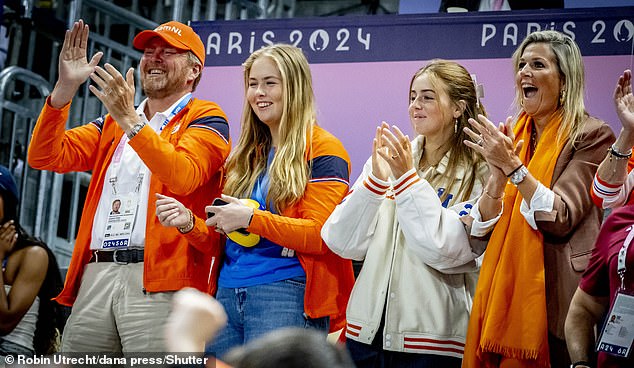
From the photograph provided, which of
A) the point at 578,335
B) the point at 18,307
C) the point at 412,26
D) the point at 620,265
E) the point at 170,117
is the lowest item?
the point at 18,307

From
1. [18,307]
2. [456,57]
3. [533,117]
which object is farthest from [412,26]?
[18,307]

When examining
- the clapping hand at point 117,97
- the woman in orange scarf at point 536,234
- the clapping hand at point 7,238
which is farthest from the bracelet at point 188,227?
the clapping hand at point 7,238

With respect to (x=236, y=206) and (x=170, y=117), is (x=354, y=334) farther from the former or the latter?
(x=170, y=117)

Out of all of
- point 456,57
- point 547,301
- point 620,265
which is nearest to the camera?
point 620,265

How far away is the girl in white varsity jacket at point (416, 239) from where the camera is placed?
3.46 metres

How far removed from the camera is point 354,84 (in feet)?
16.0

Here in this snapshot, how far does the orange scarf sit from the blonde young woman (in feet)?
1.90

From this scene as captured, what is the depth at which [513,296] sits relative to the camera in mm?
3428

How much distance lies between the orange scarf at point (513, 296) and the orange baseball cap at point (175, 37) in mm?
1591

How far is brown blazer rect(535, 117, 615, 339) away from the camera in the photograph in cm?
337

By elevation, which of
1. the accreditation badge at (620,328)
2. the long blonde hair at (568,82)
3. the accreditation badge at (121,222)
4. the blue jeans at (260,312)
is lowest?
the blue jeans at (260,312)

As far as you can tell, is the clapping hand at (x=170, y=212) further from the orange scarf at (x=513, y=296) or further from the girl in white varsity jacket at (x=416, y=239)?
the orange scarf at (x=513, y=296)

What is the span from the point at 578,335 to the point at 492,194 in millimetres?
575

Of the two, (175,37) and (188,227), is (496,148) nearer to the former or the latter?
(188,227)
